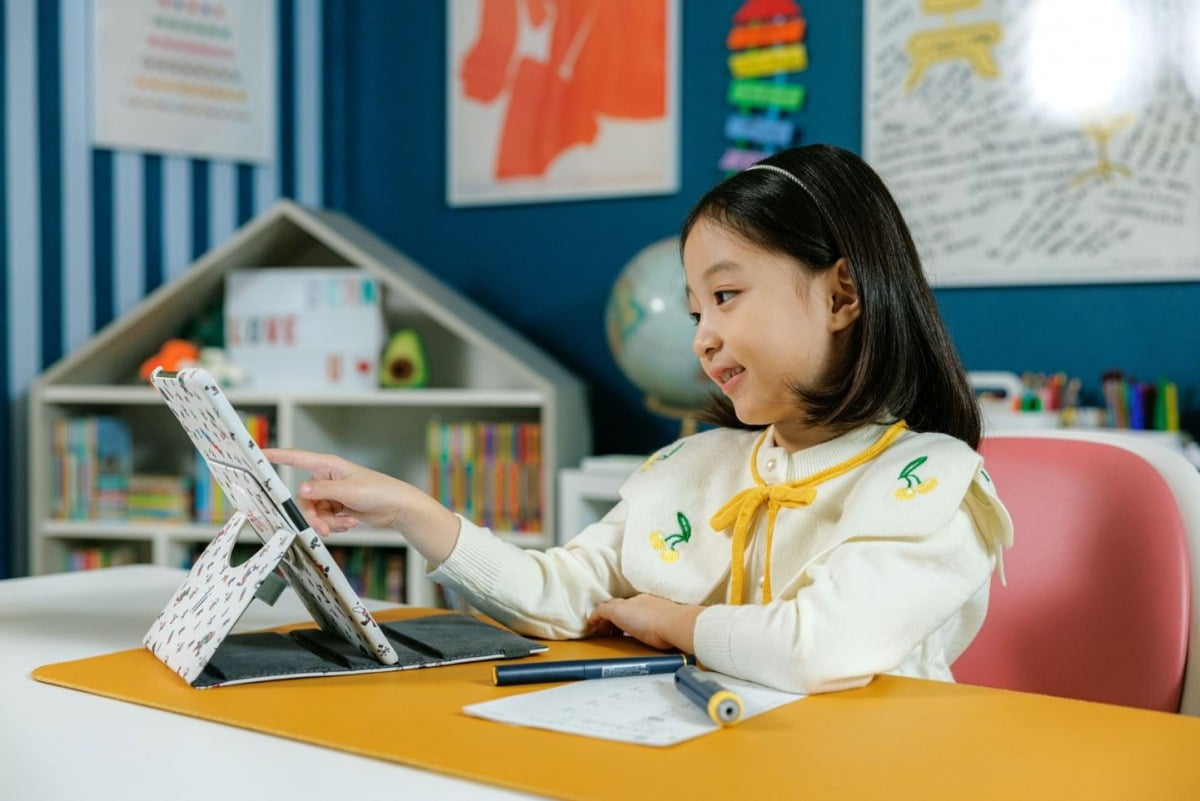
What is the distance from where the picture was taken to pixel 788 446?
1.17 m

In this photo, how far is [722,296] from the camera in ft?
3.67

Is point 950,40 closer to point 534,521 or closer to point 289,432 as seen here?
point 534,521

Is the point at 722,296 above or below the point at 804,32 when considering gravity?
below

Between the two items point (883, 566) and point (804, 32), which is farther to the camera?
point (804, 32)

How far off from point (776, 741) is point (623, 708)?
11 cm

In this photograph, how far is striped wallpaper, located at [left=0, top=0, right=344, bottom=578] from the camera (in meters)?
3.17

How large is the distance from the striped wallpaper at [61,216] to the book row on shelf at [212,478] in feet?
0.59

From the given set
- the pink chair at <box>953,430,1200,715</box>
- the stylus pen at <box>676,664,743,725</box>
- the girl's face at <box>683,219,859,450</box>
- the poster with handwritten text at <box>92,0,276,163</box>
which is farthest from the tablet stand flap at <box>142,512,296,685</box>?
the poster with handwritten text at <box>92,0,276,163</box>

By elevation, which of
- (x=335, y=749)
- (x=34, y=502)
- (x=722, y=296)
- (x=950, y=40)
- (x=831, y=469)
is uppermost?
(x=950, y=40)

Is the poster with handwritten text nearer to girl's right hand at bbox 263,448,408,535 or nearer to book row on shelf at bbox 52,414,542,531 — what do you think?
book row on shelf at bbox 52,414,542,531

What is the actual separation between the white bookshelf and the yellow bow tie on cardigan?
5.82 feet

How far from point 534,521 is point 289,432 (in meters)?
0.60

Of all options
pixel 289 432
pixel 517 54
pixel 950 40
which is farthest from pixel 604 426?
pixel 950 40

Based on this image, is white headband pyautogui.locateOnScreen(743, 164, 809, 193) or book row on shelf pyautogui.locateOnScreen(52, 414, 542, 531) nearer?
white headband pyautogui.locateOnScreen(743, 164, 809, 193)
